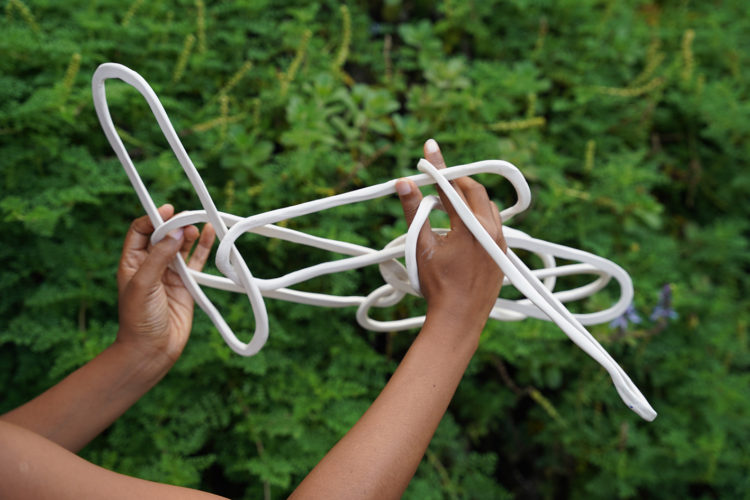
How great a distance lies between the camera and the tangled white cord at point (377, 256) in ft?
2.59

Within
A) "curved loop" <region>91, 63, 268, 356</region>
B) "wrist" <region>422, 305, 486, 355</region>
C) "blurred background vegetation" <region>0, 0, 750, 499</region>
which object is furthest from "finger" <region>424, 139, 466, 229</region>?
"blurred background vegetation" <region>0, 0, 750, 499</region>

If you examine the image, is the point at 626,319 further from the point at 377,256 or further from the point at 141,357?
the point at 141,357

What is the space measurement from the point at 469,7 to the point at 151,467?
1.62 meters

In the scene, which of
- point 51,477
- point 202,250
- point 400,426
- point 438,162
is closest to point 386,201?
point 202,250

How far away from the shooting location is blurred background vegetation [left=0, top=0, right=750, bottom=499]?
130cm

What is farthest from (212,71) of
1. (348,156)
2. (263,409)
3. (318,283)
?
(263,409)

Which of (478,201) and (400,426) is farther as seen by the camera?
(478,201)

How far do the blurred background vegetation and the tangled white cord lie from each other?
358mm

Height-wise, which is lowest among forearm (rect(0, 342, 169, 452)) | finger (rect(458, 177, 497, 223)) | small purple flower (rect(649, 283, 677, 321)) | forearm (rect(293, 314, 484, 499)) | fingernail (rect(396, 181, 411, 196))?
small purple flower (rect(649, 283, 677, 321))

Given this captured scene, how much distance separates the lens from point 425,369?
2.47ft

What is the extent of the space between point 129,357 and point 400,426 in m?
0.54

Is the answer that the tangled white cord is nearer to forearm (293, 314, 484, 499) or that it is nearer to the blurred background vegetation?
forearm (293, 314, 484, 499)

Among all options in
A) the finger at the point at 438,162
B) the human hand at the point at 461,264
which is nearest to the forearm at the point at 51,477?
the human hand at the point at 461,264

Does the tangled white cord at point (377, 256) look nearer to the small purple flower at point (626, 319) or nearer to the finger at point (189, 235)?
the finger at point (189, 235)
